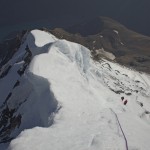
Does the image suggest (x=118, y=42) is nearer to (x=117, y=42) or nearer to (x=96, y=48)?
(x=117, y=42)

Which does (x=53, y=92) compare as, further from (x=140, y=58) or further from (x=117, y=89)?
(x=140, y=58)

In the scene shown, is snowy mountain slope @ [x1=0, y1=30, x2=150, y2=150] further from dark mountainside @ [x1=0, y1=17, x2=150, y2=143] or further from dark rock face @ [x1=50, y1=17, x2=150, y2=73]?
dark rock face @ [x1=50, y1=17, x2=150, y2=73]

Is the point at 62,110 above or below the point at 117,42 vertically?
above

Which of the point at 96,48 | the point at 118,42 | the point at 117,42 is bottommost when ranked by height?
the point at 118,42

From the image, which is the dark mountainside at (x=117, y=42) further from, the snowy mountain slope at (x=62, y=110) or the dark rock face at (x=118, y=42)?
the snowy mountain slope at (x=62, y=110)

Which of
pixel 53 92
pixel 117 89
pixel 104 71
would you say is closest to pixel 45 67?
pixel 53 92

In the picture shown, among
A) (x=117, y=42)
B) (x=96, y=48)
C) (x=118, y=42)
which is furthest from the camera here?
(x=118, y=42)

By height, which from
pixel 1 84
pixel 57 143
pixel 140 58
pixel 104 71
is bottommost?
pixel 140 58

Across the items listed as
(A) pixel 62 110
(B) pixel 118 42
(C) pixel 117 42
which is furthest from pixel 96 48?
(A) pixel 62 110

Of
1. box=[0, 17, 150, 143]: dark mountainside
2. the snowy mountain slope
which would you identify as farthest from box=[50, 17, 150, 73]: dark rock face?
the snowy mountain slope
